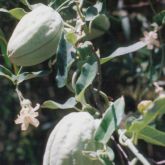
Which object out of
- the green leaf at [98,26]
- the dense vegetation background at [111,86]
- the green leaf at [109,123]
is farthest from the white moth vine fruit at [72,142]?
the dense vegetation background at [111,86]

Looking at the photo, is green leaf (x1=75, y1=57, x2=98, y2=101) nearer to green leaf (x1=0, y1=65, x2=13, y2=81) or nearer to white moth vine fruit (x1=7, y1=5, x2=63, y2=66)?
white moth vine fruit (x1=7, y1=5, x2=63, y2=66)

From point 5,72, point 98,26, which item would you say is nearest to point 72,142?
point 5,72

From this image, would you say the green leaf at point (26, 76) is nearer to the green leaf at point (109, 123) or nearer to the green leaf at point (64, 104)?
the green leaf at point (64, 104)

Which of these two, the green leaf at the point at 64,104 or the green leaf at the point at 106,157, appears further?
the green leaf at the point at 64,104

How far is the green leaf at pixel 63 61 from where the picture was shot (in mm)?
1166

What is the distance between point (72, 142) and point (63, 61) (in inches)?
9.0

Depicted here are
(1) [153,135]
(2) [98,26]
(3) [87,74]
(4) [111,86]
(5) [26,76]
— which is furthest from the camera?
(4) [111,86]

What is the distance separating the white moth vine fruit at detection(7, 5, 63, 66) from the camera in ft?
3.77

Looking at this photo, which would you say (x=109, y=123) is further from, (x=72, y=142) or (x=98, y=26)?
(x=98, y=26)

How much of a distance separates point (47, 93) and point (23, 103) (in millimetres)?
1035

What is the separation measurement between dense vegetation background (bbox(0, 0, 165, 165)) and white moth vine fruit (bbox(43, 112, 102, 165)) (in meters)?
0.81

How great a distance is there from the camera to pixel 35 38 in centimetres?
115

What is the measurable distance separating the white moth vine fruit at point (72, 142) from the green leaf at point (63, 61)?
14 cm

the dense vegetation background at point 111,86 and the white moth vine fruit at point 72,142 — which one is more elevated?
the white moth vine fruit at point 72,142
